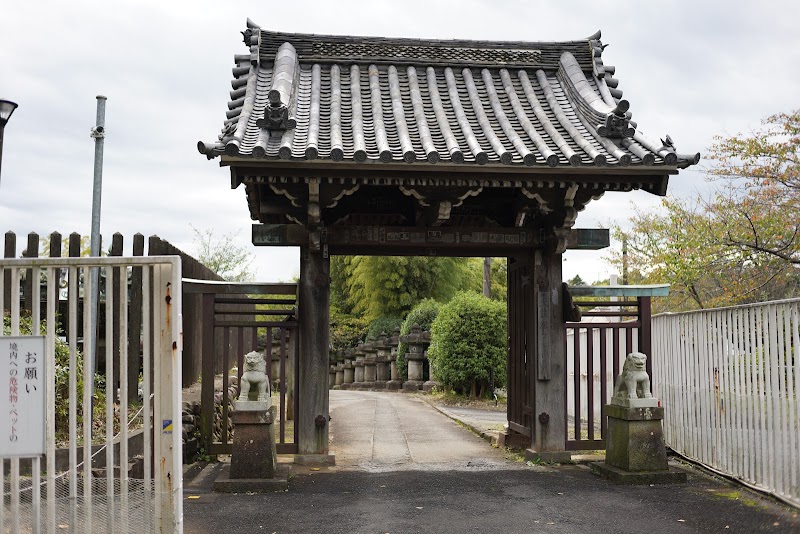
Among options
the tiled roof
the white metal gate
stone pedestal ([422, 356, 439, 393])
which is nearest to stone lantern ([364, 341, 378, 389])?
stone pedestal ([422, 356, 439, 393])

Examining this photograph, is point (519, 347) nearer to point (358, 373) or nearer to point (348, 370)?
point (358, 373)

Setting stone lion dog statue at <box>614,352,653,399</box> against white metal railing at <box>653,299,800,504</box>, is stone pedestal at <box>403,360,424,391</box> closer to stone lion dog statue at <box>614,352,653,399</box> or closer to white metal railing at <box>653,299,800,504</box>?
white metal railing at <box>653,299,800,504</box>

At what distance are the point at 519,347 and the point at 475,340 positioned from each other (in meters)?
8.27

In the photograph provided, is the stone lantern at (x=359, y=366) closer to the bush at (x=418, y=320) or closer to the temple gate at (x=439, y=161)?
the bush at (x=418, y=320)

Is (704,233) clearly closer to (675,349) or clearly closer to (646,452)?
(675,349)

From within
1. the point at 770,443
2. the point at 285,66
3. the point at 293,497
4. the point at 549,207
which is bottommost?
the point at 293,497

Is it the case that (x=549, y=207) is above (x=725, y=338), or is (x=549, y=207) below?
above

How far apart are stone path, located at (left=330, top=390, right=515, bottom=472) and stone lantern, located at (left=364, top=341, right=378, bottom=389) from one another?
451 inches

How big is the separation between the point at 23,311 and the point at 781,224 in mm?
13911

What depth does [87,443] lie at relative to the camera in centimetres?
494

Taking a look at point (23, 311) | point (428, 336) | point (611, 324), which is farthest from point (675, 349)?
point (428, 336)

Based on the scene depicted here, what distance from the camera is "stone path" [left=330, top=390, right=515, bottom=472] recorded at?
10.1m

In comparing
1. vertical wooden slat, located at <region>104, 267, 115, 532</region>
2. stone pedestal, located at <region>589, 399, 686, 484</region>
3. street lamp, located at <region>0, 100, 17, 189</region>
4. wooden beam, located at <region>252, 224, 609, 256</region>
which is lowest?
stone pedestal, located at <region>589, 399, 686, 484</region>

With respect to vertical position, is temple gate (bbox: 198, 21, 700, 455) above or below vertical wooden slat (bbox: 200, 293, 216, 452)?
above
